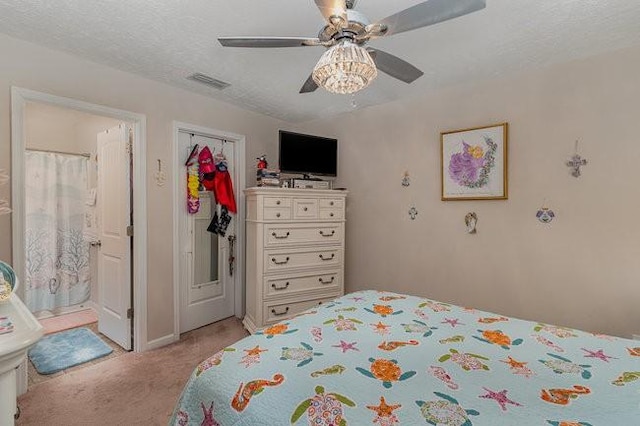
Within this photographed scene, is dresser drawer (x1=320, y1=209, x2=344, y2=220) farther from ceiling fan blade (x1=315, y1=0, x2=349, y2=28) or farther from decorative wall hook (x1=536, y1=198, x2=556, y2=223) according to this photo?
ceiling fan blade (x1=315, y1=0, x2=349, y2=28)

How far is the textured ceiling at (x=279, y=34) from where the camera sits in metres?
1.72

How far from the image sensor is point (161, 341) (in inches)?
113

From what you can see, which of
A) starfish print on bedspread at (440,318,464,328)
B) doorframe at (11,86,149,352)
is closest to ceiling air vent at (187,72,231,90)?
doorframe at (11,86,149,352)

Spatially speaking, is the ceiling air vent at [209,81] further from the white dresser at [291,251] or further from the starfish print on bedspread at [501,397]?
the starfish print on bedspread at [501,397]

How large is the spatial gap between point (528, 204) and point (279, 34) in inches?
86.4

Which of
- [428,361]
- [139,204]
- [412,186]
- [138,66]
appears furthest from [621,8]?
[139,204]

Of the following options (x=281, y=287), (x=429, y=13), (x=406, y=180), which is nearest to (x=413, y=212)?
(x=406, y=180)

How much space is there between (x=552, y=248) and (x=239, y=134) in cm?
305

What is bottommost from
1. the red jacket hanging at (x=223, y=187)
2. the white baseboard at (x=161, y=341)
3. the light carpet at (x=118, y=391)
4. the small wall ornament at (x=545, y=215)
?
the light carpet at (x=118, y=391)

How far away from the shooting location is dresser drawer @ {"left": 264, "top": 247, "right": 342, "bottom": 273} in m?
2.97

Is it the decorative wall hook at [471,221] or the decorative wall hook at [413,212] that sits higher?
the decorative wall hook at [413,212]

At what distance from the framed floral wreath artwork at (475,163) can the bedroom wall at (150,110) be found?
208 cm

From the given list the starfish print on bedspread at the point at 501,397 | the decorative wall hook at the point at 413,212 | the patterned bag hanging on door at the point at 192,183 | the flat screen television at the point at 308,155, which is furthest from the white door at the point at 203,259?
the starfish print on bedspread at the point at 501,397

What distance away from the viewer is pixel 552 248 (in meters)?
2.36
